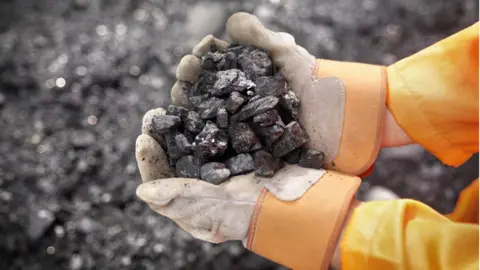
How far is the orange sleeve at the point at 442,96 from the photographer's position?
0.95 m

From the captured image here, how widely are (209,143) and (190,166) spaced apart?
0.06m

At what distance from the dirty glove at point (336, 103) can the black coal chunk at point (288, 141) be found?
0.06 meters

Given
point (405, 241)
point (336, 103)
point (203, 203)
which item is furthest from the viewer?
point (336, 103)

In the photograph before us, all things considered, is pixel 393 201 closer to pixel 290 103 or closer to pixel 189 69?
pixel 290 103

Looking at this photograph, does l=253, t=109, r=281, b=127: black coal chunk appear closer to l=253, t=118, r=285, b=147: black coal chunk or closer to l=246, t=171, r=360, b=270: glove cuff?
l=253, t=118, r=285, b=147: black coal chunk

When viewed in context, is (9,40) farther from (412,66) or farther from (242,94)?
(412,66)

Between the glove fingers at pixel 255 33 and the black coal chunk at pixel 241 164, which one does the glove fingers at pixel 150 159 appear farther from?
the glove fingers at pixel 255 33

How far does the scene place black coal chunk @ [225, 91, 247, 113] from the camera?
37.5 inches

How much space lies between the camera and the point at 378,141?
40.0 inches

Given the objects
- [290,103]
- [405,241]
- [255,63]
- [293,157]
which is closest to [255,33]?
[255,63]

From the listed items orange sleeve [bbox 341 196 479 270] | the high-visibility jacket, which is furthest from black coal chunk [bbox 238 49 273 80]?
orange sleeve [bbox 341 196 479 270]

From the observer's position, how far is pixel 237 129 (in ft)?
3.13

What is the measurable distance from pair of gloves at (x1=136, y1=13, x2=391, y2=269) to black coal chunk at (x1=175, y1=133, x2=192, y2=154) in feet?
0.15

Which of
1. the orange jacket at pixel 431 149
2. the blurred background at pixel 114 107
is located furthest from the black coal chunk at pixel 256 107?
the blurred background at pixel 114 107
